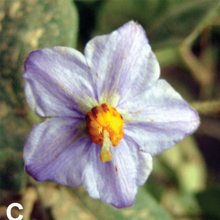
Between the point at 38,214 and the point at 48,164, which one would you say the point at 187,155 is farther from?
the point at 48,164

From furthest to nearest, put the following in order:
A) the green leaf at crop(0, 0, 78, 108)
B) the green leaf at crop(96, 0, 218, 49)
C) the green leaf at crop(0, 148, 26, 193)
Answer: the green leaf at crop(96, 0, 218, 49) < the green leaf at crop(0, 148, 26, 193) < the green leaf at crop(0, 0, 78, 108)

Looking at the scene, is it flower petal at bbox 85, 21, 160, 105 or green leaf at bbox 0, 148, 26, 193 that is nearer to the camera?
flower petal at bbox 85, 21, 160, 105

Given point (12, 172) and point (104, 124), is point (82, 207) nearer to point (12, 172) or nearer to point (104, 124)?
point (12, 172)

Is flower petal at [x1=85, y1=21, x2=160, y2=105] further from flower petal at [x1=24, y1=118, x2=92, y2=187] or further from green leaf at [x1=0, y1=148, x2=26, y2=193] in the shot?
green leaf at [x1=0, y1=148, x2=26, y2=193]

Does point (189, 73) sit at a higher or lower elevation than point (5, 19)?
lower

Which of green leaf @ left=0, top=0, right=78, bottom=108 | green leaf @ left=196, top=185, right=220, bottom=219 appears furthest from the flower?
green leaf @ left=196, top=185, right=220, bottom=219

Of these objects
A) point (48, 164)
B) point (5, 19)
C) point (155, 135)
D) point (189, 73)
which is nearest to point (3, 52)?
point (5, 19)

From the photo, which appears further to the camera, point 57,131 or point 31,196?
point 31,196

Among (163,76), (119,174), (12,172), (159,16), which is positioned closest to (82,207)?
(12,172)
